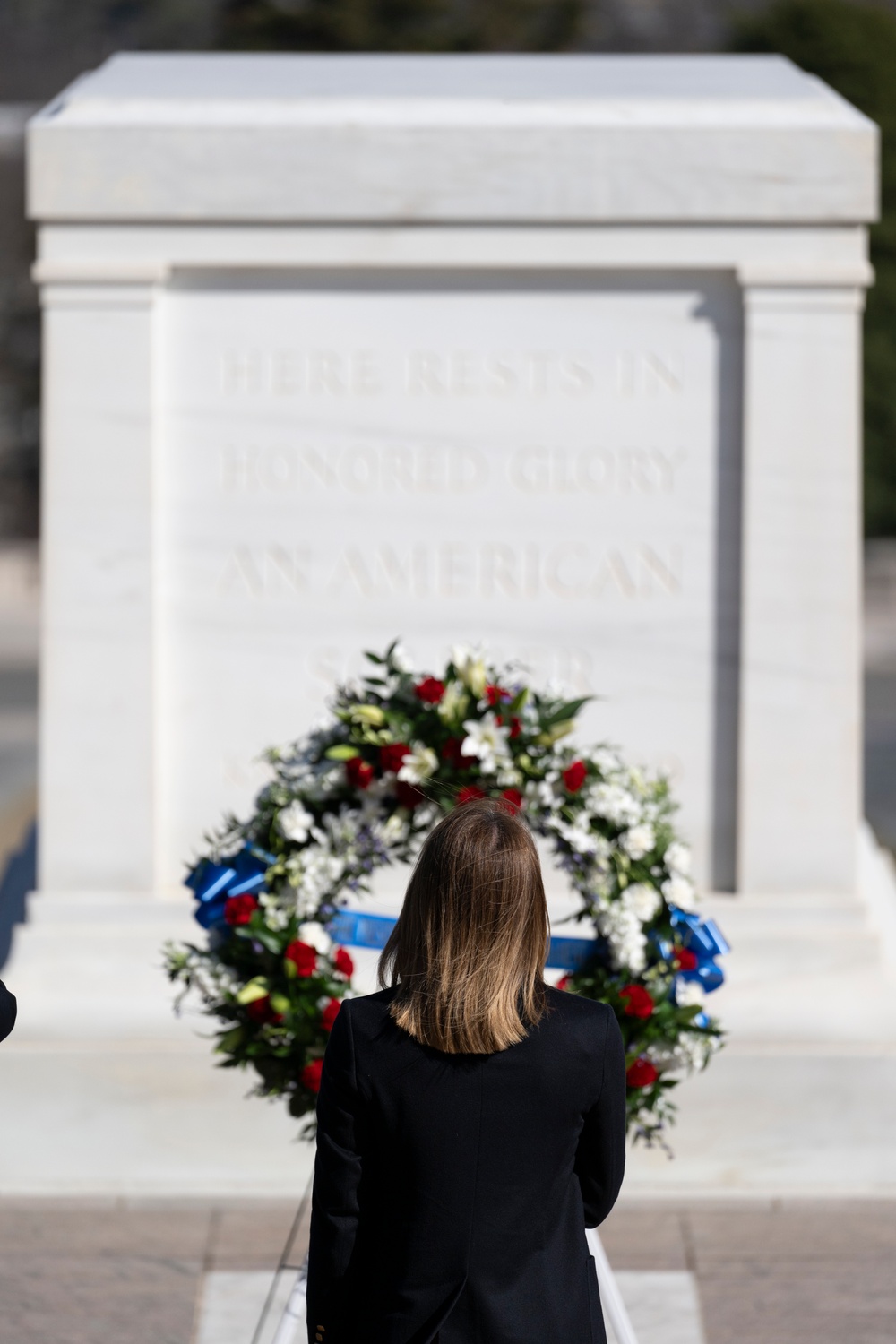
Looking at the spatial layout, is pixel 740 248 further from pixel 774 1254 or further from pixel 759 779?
pixel 774 1254

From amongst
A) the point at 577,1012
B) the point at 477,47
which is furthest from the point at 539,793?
the point at 477,47

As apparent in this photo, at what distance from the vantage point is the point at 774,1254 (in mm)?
4516

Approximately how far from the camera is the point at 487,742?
3.81 metres

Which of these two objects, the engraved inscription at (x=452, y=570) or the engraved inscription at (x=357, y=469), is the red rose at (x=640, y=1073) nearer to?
the engraved inscription at (x=452, y=570)

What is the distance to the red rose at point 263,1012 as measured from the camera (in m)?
3.79

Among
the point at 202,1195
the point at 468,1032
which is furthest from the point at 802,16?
the point at 468,1032

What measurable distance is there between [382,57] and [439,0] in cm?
2647

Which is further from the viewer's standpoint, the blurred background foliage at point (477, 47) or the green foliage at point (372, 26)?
the green foliage at point (372, 26)

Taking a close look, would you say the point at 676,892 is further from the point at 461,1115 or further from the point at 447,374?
the point at 447,374

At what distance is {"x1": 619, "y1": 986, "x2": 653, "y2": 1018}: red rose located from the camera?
361 cm

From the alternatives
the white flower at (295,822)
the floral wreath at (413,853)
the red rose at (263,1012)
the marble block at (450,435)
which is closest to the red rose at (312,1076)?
the floral wreath at (413,853)

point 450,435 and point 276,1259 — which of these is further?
point 450,435

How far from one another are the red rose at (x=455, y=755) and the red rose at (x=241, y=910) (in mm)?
544

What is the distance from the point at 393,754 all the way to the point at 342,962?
0.49 metres
